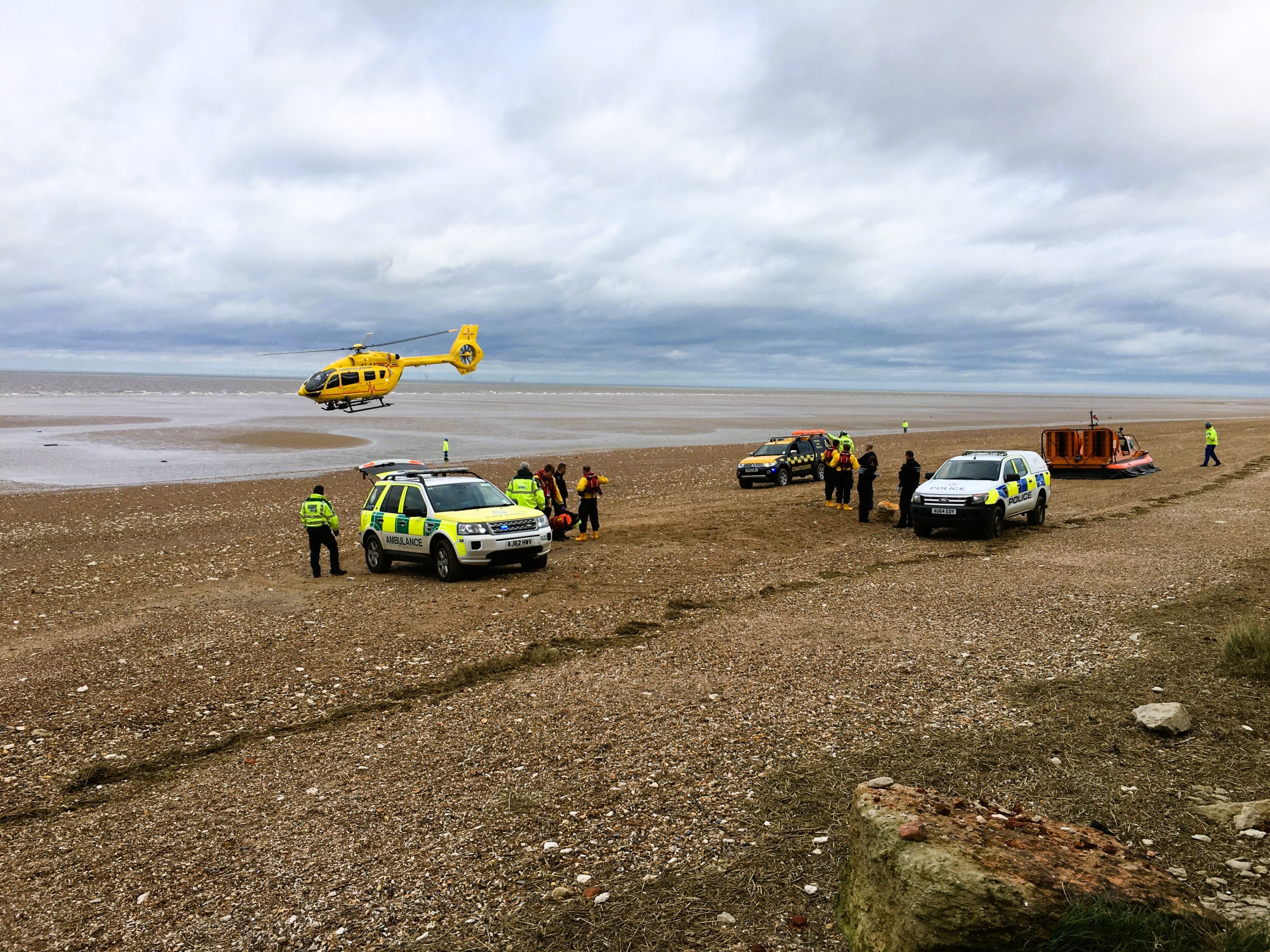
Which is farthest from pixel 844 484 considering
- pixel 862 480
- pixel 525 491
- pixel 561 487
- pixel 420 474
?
pixel 420 474

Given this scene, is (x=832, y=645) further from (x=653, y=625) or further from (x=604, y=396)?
(x=604, y=396)

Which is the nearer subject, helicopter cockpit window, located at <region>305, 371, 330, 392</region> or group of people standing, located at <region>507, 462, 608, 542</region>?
group of people standing, located at <region>507, 462, 608, 542</region>

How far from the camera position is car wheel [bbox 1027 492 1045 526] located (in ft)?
64.6

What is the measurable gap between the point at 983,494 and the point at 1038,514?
3014mm

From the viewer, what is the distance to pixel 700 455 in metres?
42.8

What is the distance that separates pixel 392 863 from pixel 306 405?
325 feet

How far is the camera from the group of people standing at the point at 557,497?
53.8 ft

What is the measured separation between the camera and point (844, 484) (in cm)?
2198

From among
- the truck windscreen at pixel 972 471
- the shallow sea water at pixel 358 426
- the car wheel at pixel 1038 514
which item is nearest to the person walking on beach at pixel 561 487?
the truck windscreen at pixel 972 471

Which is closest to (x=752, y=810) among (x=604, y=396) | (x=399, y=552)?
(x=399, y=552)

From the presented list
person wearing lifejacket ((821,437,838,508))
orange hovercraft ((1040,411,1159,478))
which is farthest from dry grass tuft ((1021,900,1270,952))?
orange hovercraft ((1040,411,1159,478))

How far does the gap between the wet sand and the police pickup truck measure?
5.43 feet

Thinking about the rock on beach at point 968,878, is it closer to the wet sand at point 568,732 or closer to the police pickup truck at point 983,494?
the wet sand at point 568,732

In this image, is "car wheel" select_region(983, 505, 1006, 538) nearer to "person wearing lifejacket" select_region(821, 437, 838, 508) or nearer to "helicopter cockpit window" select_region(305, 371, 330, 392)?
"person wearing lifejacket" select_region(821, 437, 838, 508)
